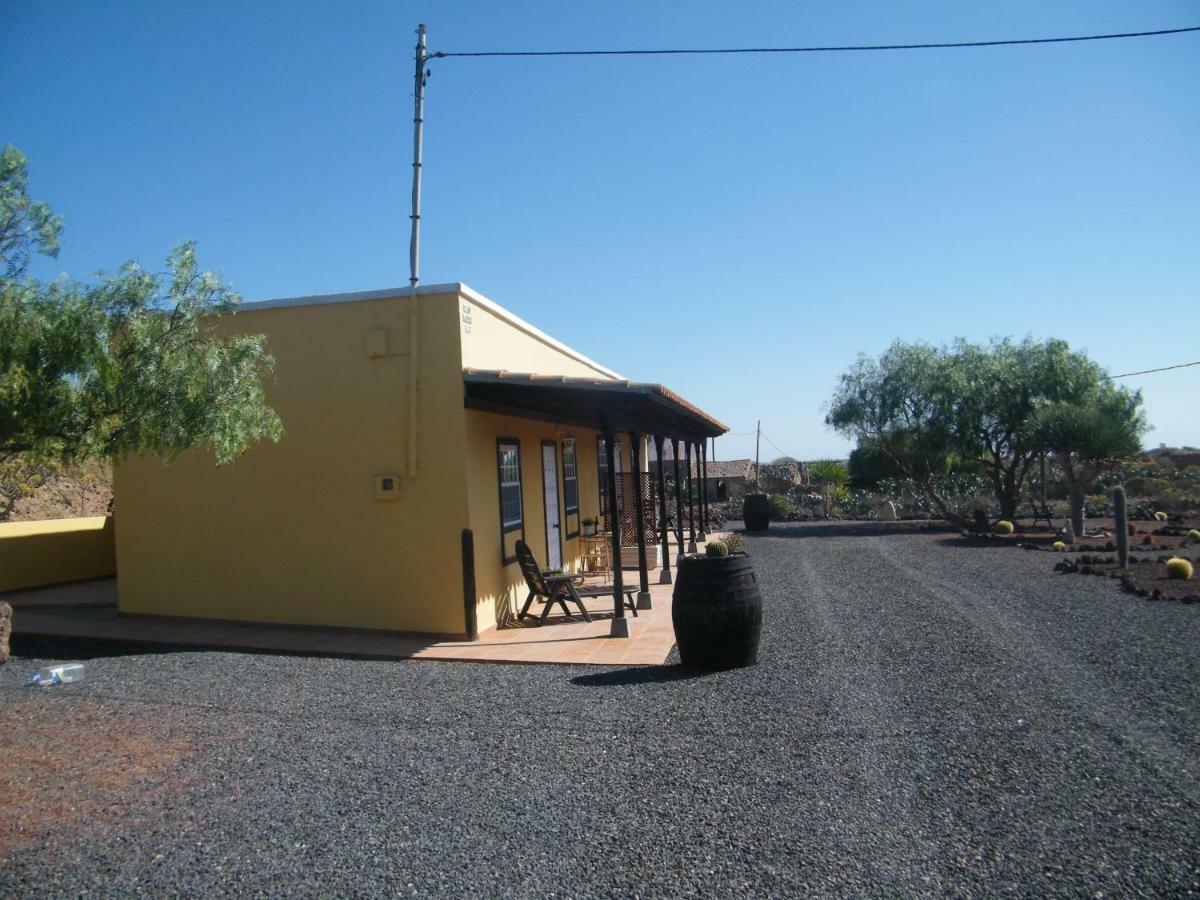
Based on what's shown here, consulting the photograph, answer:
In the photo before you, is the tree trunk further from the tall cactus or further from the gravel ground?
the gravel ground

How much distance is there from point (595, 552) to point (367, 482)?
17.8ft

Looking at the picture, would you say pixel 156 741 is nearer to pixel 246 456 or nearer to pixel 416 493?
pixel 416 493

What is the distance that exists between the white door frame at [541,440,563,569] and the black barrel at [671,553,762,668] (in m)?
4.82

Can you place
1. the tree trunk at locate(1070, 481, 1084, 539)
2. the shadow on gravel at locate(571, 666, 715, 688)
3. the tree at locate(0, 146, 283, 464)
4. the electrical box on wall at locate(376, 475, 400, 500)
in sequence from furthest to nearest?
the tree trunk at locate(1070, 481, 1084, 539) → the electrical box on wall at locate(376, 475, 400, 500) → the shadow on gravel at locate(571, 666, 715, 688) → the tree at locate(0, 146, 283, 464)

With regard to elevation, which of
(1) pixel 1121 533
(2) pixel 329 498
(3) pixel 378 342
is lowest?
(1) pixel 1121 533

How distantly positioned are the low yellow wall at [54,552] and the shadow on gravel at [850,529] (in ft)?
45.9

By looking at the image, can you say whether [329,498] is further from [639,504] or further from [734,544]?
[734,544]

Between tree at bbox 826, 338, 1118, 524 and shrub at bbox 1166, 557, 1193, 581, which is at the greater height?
tree at bbox 826, 338, 1118, 524

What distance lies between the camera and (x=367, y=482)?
28.6 feet

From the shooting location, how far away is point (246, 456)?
912 cm

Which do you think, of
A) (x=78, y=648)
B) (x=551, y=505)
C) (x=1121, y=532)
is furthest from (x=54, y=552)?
(x=1121, y=532)

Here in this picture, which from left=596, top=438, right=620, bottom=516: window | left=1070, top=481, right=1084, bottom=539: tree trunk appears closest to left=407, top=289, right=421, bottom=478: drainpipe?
left=596, top=438, right=620, bottom=516: window

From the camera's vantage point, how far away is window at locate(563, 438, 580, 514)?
41.9 ft

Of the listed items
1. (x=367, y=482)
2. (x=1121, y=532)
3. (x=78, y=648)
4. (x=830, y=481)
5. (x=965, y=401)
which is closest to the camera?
(x=78, y=648)
